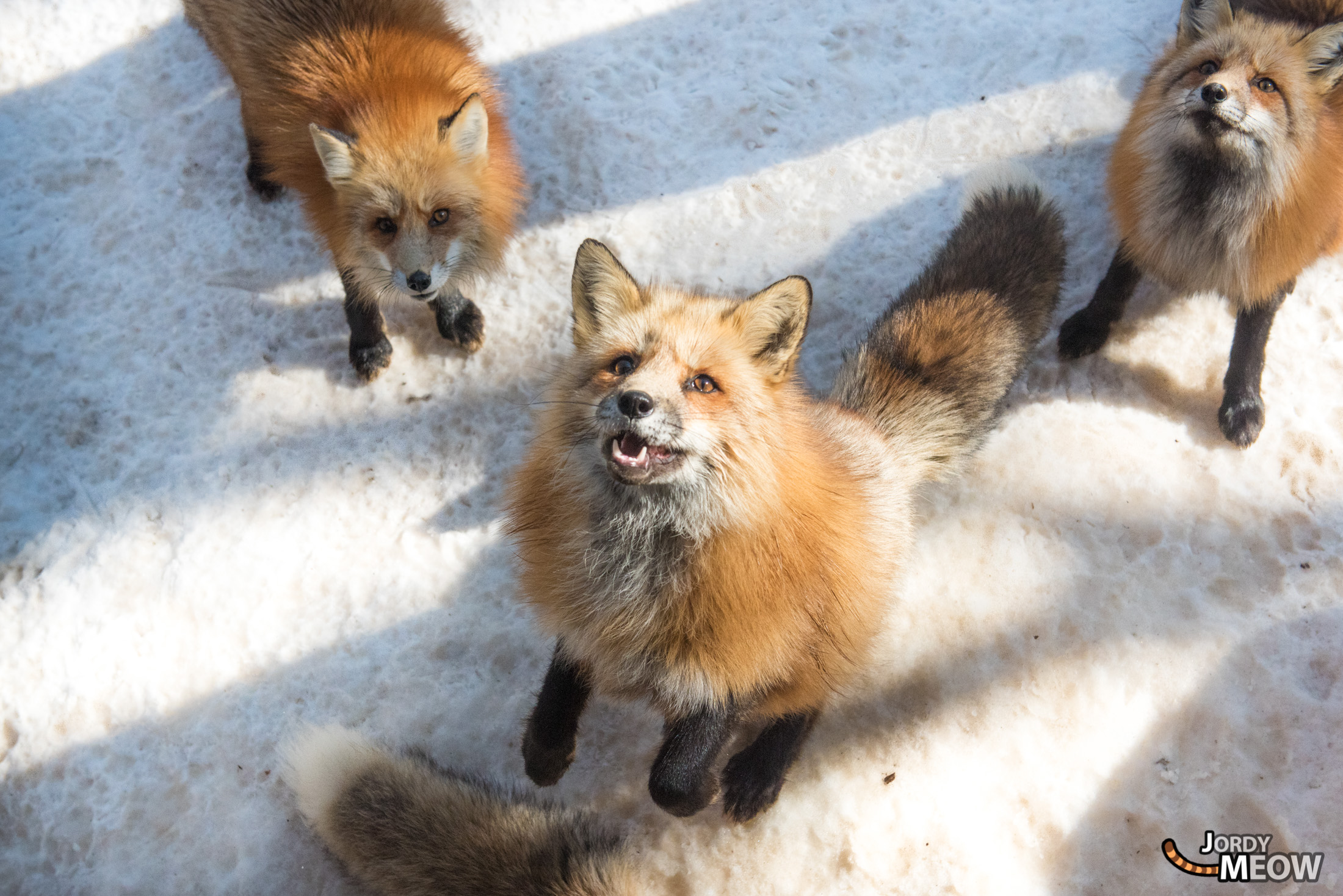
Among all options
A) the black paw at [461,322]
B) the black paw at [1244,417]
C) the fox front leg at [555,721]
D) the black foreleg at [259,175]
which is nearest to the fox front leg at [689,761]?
the fox front leg at [555,721]

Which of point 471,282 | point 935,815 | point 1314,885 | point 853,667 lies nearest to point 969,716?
point 935,815

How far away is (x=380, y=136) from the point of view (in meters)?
2.58

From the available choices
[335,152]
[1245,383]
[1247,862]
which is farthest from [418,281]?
[1247,862]

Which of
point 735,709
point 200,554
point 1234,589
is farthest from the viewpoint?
point 200,554

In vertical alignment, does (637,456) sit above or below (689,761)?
above

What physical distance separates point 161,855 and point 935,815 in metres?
2.19

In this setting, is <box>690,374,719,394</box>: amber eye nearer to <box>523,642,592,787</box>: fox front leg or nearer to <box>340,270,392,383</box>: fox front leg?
<box>523,642,592,787</box>: fox front leg

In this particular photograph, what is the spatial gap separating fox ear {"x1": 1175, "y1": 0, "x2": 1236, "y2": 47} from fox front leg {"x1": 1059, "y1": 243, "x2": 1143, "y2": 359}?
2.11ft

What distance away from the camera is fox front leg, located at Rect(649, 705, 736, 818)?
6.62 ft

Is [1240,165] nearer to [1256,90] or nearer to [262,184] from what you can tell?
[1256,90]

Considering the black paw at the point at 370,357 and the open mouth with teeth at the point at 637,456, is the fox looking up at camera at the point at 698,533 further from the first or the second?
the black paw at the point at 370,357

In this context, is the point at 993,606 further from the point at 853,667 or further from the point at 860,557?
the point at 860,557

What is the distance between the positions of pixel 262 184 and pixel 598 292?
2.10 m

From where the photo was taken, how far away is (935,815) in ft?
7.63
